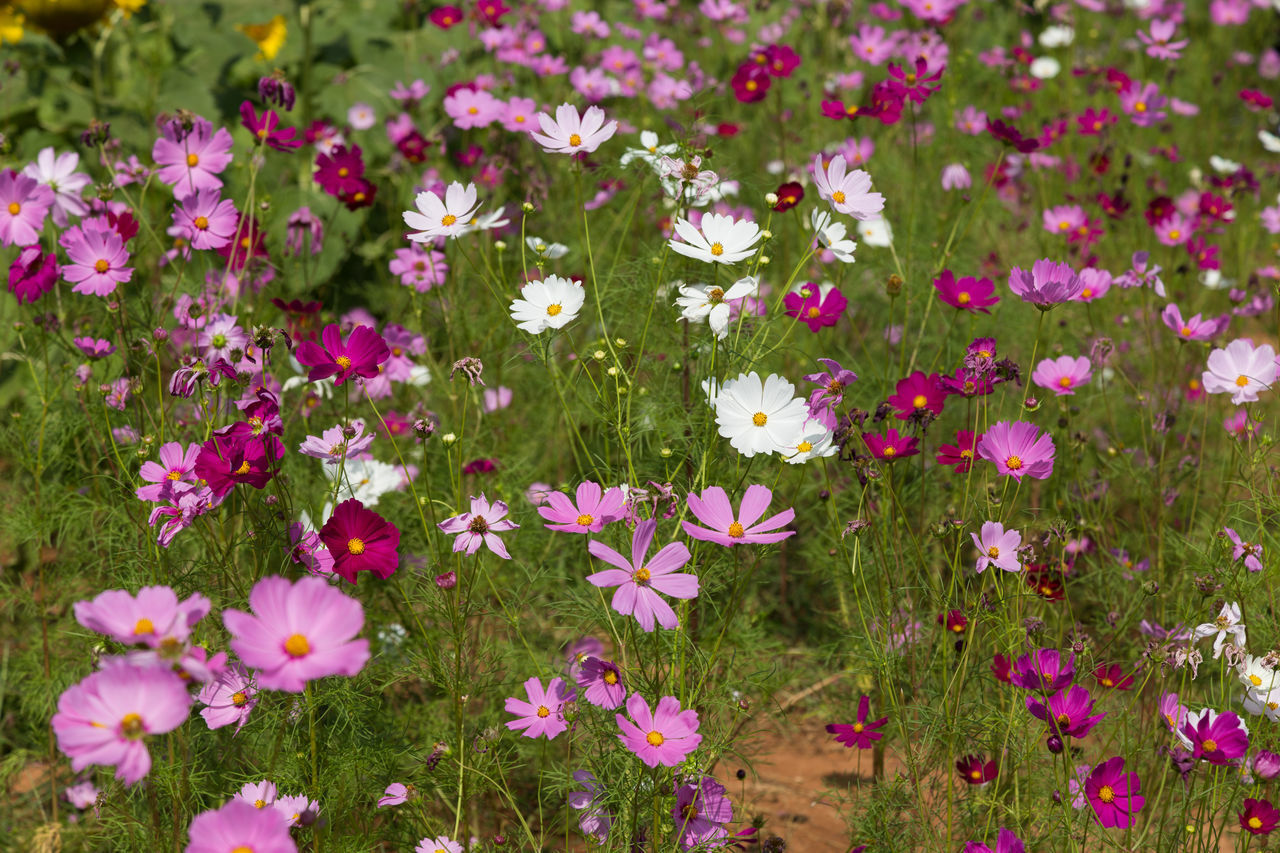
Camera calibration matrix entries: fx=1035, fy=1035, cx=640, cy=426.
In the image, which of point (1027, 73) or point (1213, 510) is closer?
point (1213, 510)

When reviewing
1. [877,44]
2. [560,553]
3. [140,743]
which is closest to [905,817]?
[560,553]

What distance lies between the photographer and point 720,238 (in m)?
1.54

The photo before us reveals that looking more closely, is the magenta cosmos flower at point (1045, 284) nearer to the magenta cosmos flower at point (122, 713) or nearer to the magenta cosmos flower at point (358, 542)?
the magenta cosmos flower at point (358, 542)

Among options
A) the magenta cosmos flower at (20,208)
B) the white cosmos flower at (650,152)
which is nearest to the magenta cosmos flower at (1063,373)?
the white cosmos flower at (650,152)

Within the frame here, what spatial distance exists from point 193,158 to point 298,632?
132 centimetres

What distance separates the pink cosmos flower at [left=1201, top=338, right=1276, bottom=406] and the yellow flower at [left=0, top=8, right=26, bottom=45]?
3549 millimetres

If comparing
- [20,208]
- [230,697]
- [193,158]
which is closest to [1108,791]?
[230,697]

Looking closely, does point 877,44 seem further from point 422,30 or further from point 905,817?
point 905,817

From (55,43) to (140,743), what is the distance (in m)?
3.71

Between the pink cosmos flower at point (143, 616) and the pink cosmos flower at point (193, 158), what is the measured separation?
1196mm

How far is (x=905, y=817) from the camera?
1737 millimetres

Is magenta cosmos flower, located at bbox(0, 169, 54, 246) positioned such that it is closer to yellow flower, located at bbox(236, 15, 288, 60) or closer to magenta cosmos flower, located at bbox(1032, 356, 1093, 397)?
magenta cosmos flower, located at bbox(1032, 356, 1093, 397)

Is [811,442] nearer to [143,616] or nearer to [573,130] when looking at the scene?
[573,130]

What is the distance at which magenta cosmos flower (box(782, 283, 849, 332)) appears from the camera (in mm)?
1781
